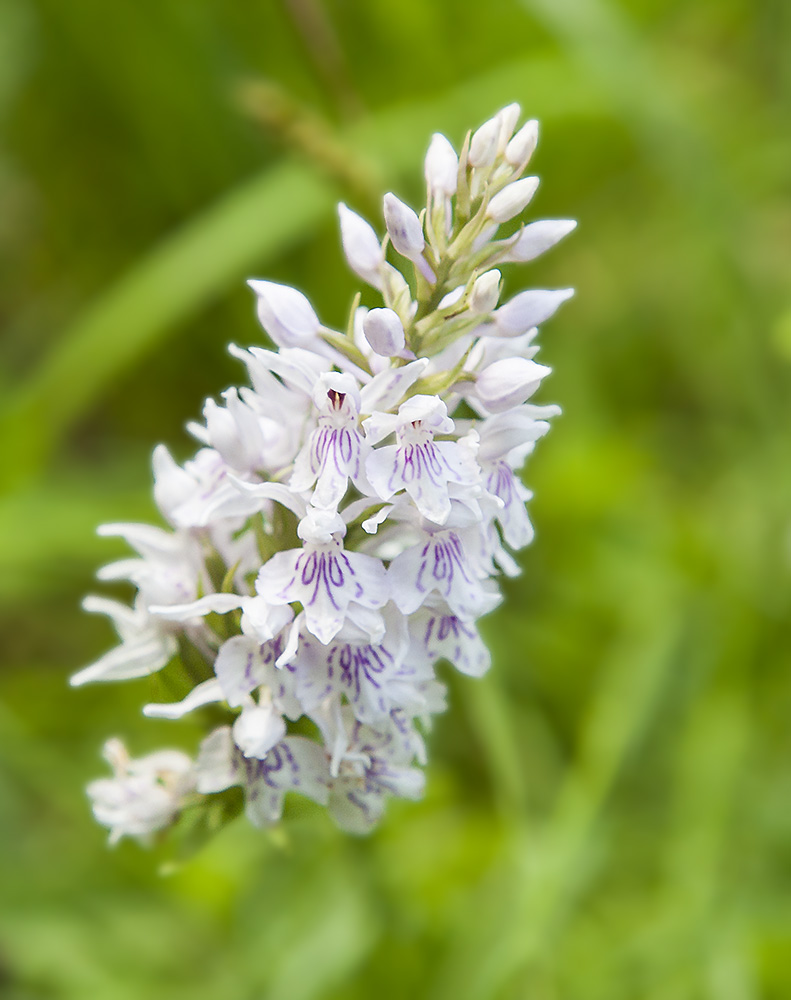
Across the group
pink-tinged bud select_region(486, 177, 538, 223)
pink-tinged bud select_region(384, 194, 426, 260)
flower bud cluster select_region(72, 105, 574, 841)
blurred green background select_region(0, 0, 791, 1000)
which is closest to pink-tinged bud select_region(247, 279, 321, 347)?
flower bud cluster select_region(72, 105, 574, 841)

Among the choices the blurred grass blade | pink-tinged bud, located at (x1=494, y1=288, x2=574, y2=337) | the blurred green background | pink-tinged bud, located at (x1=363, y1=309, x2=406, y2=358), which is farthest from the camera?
the blurred grass blade

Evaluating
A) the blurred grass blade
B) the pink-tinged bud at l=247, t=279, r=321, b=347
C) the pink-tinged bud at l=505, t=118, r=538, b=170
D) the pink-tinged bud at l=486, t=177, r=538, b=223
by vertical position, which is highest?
the blurred grass blade

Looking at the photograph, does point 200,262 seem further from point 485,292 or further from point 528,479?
point 485,292

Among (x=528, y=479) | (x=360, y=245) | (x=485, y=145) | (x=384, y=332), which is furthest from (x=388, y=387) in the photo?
(x=528, y=479)

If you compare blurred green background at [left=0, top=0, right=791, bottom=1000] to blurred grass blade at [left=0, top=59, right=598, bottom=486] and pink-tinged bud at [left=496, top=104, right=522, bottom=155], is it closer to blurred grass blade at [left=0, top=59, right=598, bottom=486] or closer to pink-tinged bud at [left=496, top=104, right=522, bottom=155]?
blurred grass blade at [left=0, top=59, right=598, bottom=486]

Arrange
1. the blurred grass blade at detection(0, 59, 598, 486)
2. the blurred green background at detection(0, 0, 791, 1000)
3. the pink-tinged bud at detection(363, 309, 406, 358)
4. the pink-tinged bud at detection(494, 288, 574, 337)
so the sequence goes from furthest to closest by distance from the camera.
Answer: the blurred grass blade at detection(0, 59, 598, 486)
the blurred green background at detection(0, 0, 791, 1000)
the pink-tinged bud at detection(494, 288, 574, 337)
the pink-tinged bud at detection(363, 309, 406, 358)

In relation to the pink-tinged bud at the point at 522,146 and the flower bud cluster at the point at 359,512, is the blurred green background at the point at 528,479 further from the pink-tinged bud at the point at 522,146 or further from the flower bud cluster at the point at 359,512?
the pink-tinged bud at the point at 522,146

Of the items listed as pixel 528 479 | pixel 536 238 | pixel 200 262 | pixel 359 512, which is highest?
pixel 200 262

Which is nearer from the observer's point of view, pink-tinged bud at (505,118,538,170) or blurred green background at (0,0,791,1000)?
pink-tinged bud at (505,118,538,170)
